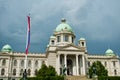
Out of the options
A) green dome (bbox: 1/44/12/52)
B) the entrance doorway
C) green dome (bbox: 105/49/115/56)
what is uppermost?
green dome (bbox: 1/44/12/52)

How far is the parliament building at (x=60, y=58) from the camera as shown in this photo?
73.5 metres

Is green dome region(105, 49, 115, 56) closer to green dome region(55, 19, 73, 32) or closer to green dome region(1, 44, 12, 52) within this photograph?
green dome region(55, 19, 73, 32)

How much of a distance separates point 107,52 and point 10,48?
42.1 m

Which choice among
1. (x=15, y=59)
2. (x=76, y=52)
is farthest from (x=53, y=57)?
(x=15, y=59)

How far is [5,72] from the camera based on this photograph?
80.2m


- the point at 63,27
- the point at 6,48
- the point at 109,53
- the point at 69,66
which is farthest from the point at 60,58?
the point at 109,53

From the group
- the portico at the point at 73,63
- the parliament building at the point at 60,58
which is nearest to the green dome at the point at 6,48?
the parliament building at the point at 60,58

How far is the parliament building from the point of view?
7350cm

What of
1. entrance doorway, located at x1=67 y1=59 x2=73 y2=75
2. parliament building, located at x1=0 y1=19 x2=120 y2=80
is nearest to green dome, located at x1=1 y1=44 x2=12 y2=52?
parliament building, located at x1=0 y1=19 x2=120 y2=80

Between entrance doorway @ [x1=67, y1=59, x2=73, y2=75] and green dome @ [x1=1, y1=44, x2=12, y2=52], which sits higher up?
green dome @ [x1=1, y1=44, x2=12, y2=52]

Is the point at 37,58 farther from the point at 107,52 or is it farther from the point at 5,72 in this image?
the point at 107,52

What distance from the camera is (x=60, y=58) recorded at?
75562 mm

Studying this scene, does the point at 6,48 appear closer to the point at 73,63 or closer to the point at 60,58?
the point at 60,58

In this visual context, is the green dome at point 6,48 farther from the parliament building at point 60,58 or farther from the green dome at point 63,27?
the green dome at point 63,27
